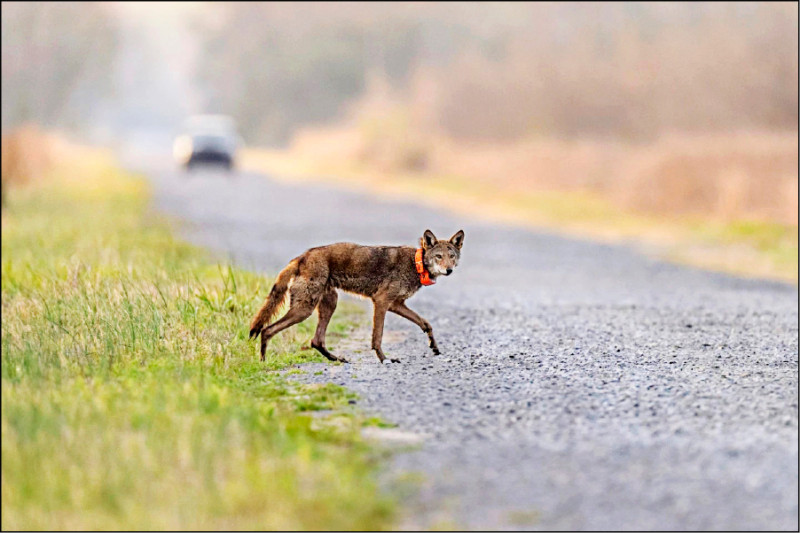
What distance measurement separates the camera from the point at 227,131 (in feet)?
161

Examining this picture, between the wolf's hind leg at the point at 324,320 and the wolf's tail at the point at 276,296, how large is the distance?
30cm

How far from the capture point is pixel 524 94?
40750 millimetres

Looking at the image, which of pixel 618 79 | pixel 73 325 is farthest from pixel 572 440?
pixel 618 79

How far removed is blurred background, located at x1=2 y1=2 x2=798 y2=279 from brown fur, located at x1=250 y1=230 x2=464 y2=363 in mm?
9779

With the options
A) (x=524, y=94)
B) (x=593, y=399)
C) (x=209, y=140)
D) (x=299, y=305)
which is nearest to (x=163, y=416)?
(x=299, y=305)

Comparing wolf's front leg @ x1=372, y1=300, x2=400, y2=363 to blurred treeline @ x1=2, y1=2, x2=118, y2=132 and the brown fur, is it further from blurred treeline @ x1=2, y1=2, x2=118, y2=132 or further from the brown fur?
blurred treeline @ x1=2, y1=2, x2=118, y2=132

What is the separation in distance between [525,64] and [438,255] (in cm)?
3297

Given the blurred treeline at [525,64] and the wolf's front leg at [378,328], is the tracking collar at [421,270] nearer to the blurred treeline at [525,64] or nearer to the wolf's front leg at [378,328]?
the wolf's front leg at [378,328]

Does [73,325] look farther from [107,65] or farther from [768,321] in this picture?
[107,65]

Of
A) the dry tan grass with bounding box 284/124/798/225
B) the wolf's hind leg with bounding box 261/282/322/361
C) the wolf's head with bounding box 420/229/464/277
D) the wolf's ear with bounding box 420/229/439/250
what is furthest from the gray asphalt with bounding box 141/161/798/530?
the dry tan grass with bounding box 284/124/798/225

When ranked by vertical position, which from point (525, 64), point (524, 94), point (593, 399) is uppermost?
point (525, 64)

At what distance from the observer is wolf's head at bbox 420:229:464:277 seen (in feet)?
30.4

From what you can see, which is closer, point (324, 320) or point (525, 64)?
point (324, 320)

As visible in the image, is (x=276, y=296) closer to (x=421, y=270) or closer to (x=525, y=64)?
(x=421, y=270)
